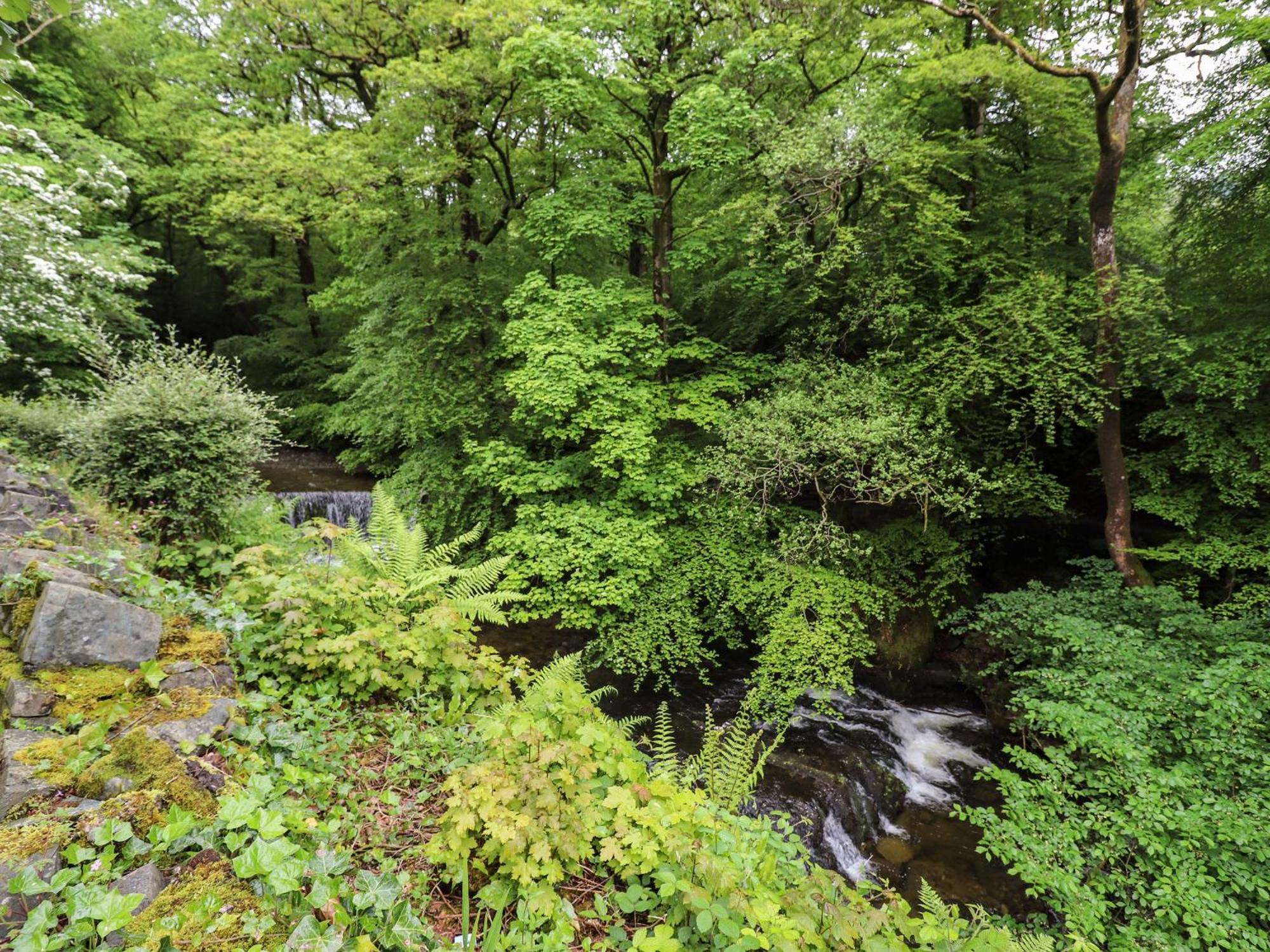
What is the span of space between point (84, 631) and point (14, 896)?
5.37ft

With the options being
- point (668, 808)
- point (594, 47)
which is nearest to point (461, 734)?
point (668, 808)

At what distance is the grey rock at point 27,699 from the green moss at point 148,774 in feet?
1.92

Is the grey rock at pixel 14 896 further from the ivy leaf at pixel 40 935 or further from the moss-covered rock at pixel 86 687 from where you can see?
the moss-covered rock at pixel 86 687

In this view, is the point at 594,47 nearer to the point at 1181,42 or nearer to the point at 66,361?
the point at 1181,42

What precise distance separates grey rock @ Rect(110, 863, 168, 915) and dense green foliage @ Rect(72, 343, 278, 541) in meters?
4.34

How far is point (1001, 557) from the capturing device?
1028 centimetres

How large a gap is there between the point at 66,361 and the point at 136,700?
1578cm

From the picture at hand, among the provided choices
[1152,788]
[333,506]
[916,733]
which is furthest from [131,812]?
[333,506]

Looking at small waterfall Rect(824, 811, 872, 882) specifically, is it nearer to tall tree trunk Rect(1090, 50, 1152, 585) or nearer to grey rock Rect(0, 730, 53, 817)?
tall tree trunk Rect(1090, 50, 1152, 585)

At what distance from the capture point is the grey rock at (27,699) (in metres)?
2.56

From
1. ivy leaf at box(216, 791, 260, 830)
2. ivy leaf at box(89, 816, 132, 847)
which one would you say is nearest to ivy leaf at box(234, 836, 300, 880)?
ivy leaf at box(216, 791, 260, 830)

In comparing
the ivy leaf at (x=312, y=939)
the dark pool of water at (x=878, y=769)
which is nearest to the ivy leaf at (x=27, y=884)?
the ivy leaf at (x=312, y=939)

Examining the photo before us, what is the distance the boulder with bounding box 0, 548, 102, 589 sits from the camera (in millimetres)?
3170

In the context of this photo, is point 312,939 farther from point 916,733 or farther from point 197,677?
point 916,733
